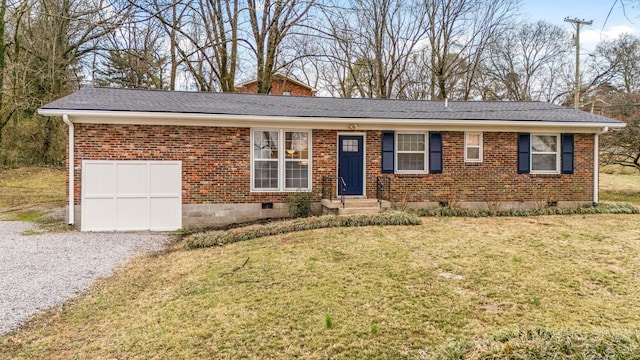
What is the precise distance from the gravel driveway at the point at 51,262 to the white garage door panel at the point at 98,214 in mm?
473

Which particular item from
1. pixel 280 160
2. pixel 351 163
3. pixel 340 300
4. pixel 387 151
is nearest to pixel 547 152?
pixel 387 151

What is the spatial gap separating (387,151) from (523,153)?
4.36 metres

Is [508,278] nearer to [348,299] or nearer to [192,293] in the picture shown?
[348,299]

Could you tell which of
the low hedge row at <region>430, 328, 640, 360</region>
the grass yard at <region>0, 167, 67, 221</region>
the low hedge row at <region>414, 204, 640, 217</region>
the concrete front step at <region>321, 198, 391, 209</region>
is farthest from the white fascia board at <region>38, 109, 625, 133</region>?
the low hedge row at <region>430, 328, 640, 360</region>

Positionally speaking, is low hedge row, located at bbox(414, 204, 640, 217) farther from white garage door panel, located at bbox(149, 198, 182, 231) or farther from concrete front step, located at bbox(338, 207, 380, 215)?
white garage door panel, located at bbox(149, 198, 182, 231)

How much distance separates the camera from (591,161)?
12.0m

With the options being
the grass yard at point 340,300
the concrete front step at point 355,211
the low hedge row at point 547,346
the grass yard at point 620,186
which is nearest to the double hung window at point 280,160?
the concrete front step at point 355,211

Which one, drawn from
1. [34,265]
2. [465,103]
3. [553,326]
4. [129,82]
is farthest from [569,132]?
[129,82]

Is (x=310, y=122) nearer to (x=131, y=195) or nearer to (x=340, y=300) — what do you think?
(x=131, y=195)

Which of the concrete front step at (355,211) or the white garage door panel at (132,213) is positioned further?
the concrete front step at (355,211)

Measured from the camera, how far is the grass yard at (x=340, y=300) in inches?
138

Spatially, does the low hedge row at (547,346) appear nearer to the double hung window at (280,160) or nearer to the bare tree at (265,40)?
the double hung window at (280,160)

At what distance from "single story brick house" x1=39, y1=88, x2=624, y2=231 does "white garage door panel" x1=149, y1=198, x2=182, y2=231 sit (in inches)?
1.0

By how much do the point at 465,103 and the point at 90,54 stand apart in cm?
2001
